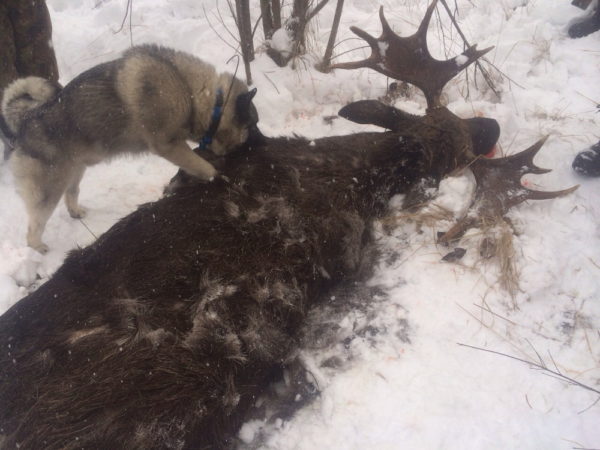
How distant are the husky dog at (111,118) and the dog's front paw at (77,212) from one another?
419 mm

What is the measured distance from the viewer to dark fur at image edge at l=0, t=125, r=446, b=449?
1.98m

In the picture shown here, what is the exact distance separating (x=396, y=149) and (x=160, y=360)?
2.13 m

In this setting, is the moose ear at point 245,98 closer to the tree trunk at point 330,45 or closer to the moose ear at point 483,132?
the moose ear at point 483,132

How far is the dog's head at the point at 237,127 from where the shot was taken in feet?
10.3

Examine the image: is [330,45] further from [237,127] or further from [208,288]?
[208,288]

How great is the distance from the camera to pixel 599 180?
3301mm

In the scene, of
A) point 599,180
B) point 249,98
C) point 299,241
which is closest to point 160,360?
point 299,241

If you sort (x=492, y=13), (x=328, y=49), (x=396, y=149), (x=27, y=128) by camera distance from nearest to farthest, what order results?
(x=396, y=149) < (x=27, y=128) < (x=328, y=49) < (x=492, y=13)

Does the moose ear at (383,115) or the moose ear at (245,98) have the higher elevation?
the moose ear at (245,98)

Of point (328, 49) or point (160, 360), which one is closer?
point (160, 360)

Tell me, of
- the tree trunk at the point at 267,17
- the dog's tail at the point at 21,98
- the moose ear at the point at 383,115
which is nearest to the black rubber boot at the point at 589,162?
the moose ear at the point at 383,115

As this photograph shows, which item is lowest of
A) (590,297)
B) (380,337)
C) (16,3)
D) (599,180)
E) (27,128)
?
(380,337)

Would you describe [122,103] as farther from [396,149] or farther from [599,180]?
[599,180]

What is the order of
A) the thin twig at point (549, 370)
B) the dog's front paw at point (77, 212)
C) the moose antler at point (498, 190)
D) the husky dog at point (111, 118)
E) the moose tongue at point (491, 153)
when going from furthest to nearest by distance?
the dog's front paw at point (77, 212) → the moose tongue at point (491, 153) → the husky dog at point (111, 118) → the moose antler at point (498, 190) → the thin twig at point (549, 370)
